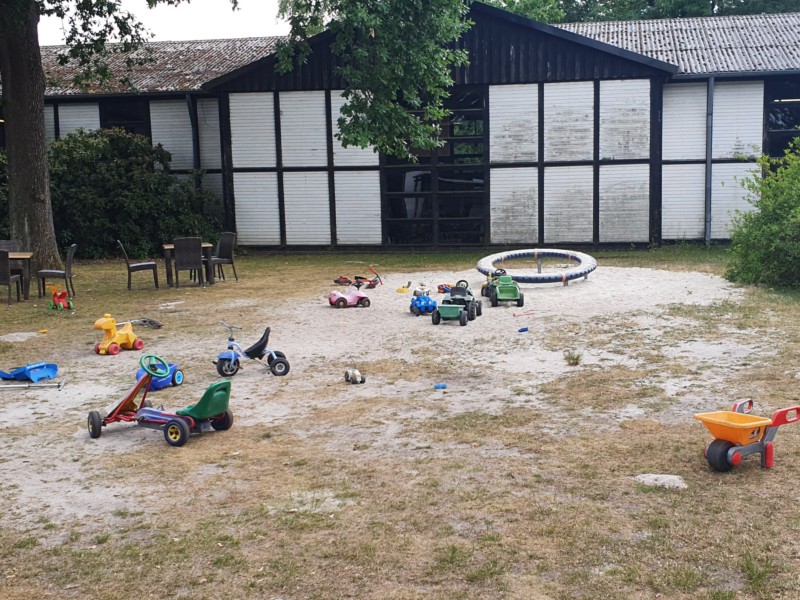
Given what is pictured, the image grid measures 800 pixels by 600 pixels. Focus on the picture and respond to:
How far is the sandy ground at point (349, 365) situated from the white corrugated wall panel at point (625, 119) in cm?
788

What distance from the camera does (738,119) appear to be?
2138 cm

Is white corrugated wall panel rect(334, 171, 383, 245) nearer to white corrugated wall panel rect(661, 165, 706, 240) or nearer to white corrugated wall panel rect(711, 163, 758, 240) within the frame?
white corrugated wall panel rect(661, 165, 706, 240)

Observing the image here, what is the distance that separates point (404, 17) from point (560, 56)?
4.72 m

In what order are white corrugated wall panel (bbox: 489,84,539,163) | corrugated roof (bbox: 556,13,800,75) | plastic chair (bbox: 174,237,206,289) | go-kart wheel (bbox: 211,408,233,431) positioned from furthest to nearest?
white corrugated wall panel (bbox: 489,84,539,163), corrugated roof (bbox: 556,13,800,75), plastic chair (bbox: 174,237,206,289), go-kart wheel (bbox: 211,408,233,431)

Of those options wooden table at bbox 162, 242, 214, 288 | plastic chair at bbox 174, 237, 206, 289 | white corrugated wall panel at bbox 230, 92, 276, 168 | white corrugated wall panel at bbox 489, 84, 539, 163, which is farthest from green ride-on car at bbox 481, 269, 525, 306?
white corrugated wall panel at bbox 230, 92, 276, 168

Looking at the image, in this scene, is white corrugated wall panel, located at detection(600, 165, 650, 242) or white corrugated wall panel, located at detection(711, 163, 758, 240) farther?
white corrugated wall panel, located at detection(600, 165, 650, 242)

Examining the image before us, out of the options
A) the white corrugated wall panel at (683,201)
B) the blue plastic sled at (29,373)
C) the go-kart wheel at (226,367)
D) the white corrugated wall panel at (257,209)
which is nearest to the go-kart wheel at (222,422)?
the go-kart wheel at (226,367)

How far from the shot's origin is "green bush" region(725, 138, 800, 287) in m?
13.7

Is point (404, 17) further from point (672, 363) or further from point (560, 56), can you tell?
point (672, 363)

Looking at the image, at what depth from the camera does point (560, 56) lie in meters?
21.4

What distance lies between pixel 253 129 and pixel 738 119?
11913mm

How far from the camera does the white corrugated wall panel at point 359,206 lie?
22812 millimetres

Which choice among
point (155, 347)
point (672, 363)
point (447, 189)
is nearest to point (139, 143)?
point (447, 189)

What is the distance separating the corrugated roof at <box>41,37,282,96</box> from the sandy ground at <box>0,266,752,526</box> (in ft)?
39.9
